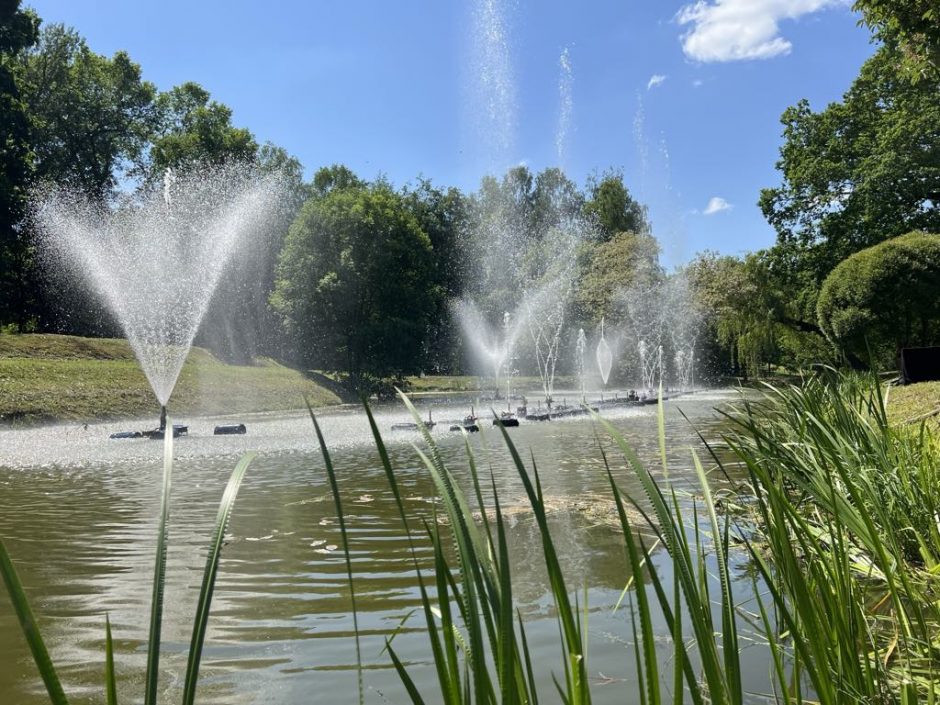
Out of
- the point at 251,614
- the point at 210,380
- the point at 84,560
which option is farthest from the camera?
the point at 210,380

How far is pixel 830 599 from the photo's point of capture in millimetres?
1739

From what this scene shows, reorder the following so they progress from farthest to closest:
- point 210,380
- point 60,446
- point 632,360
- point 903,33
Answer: point 632,360, point 210,380, point 60,446, point 903,33

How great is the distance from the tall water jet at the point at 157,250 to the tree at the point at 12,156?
186 cm

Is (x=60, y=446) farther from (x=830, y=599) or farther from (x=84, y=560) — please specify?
(x=830, y=599)

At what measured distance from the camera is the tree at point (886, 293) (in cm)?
1889

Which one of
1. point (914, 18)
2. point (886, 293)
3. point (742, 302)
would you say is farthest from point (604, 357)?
point (914, 18)

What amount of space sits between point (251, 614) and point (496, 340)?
51.6 metres

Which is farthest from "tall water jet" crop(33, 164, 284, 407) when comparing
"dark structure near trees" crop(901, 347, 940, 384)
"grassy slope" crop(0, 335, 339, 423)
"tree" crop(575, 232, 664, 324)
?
"tree" crop(575, 232, 664, 324)

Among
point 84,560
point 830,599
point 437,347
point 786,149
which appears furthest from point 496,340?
point 830,599

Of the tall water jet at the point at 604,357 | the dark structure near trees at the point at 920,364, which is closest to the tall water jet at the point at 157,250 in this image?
the dark structure near trees at the point at 920,364

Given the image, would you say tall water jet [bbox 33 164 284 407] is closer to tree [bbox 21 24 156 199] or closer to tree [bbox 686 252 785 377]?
tree [bbox 21 24 156 199]

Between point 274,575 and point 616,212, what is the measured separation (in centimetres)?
5336

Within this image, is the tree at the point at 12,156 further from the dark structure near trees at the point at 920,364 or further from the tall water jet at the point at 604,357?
the dark structure near trees at the point at 920,364

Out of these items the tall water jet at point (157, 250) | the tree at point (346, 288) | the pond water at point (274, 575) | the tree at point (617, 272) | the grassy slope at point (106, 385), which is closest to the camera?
the pond water at point (274, 575)
